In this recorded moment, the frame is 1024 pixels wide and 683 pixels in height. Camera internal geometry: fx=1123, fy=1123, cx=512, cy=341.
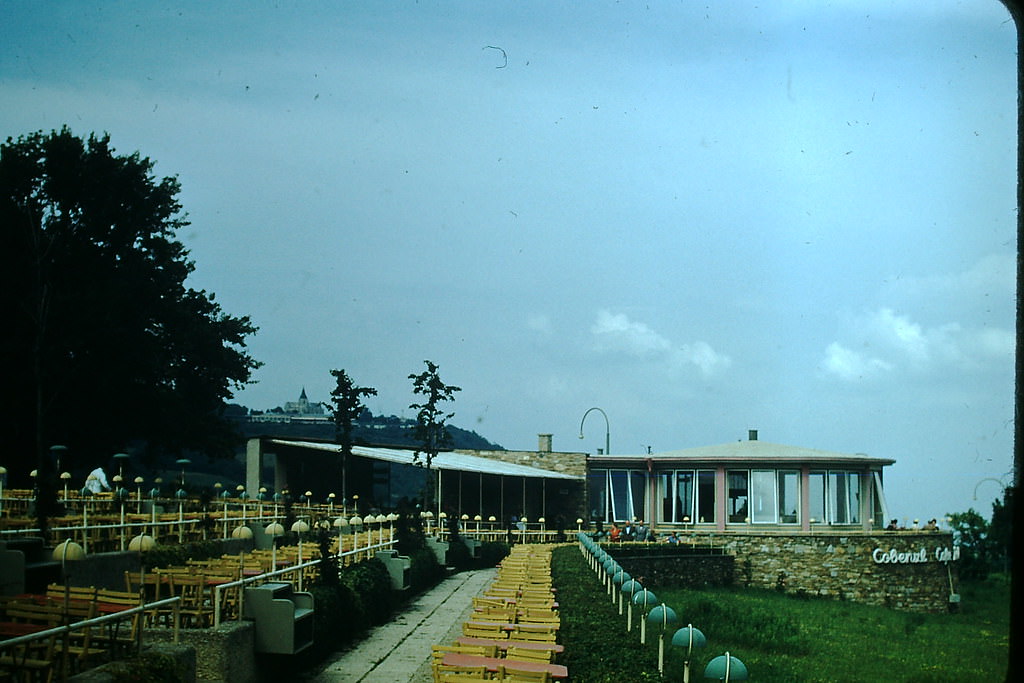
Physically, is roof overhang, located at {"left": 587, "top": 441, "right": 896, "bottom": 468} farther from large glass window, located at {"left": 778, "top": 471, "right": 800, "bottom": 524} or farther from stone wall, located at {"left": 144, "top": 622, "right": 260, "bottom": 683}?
stone wall, located at {"left": 144, "top": 622, "right": 260, "bottom": 683}

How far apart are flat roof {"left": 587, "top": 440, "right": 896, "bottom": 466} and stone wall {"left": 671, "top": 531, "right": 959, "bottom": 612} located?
3138mm

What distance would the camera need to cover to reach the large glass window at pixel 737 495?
43.6m

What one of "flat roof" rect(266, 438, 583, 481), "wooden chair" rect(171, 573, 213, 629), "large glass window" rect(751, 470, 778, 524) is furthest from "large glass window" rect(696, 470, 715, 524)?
"wooden chair" rect(171, 573, 213, 629)

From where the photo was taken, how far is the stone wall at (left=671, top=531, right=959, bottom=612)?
4000cm

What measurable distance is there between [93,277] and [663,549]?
1992 centimetres

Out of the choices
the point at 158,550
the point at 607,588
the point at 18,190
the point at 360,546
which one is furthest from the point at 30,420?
the point at 607,588

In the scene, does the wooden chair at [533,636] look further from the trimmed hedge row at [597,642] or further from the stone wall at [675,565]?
the stone wall at [675,565]

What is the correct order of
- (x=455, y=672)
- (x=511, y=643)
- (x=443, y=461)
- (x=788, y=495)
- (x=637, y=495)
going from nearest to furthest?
1. (x=455, y=672)
2. (x=511, y=643)
3. (x=443, y=461)
4. (x=788, y=495)
5. (x=637, y=495)

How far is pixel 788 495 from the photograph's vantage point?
43.2 metres

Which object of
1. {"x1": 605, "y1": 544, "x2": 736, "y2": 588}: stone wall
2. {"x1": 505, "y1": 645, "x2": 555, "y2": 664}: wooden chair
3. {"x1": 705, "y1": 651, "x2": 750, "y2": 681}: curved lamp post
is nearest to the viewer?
{"x1": 705, "y1": 651, "x2": 750, "y2": 681}: curved lamp post

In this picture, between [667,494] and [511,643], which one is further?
[667,494]

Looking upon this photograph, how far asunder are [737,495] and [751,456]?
173 centimetres

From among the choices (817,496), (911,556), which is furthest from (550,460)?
(911,556)

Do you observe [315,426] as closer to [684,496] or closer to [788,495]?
[684,496]
